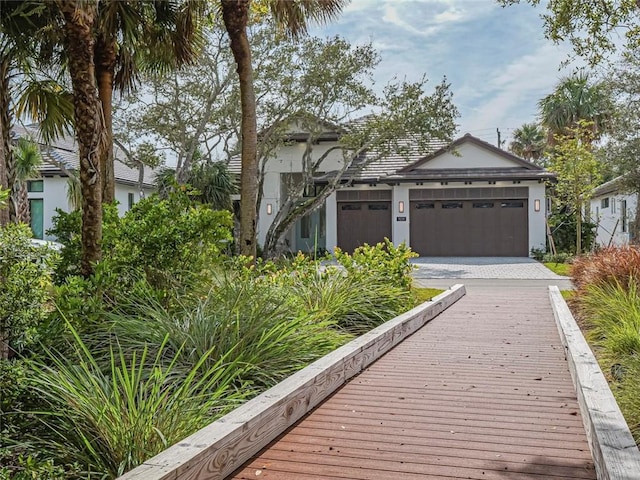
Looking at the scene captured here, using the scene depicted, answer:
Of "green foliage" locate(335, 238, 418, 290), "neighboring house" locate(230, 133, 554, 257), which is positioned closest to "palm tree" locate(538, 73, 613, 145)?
"neighboring house" locate(230, 133, 554, 257)

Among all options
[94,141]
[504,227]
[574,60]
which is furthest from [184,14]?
[504,227]

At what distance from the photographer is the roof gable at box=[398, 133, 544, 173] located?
23.9 m

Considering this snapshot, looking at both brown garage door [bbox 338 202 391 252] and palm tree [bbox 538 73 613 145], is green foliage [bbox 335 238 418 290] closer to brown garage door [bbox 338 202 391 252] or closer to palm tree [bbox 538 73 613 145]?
brown garage door [bbox 338 202 391 252]

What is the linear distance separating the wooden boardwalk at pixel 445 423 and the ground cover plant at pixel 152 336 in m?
0.54

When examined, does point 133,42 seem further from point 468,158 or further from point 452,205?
point 468,158

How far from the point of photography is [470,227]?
24.2 metres

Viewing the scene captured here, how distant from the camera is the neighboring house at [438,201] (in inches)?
926

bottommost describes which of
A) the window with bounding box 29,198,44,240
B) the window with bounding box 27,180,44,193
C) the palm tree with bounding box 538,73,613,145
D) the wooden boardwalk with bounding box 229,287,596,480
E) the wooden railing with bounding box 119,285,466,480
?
the wooden boardwalk with bounding box 229,287,596,480

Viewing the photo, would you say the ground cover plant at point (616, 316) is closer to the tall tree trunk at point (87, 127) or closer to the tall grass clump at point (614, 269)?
the tall grass clump at point (614, 269)

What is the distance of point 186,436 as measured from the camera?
3402mm

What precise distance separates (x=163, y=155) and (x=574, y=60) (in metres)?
14.8

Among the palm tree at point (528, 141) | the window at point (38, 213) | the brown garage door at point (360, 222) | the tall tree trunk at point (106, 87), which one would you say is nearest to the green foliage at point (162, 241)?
the tall tree trunk at point (106, 87)

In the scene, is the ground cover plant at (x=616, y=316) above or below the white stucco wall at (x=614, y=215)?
below

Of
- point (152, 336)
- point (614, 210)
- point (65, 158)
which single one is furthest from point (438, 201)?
point (152, 336)
